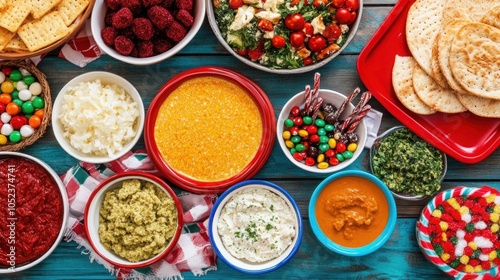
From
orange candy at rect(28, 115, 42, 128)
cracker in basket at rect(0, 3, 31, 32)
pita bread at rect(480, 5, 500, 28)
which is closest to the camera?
cracker in basket at rect(0, 3, 31, 32)

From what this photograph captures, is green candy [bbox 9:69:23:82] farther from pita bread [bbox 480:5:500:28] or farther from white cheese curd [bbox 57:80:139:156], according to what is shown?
pita bread [bbox 480:5:500:28]

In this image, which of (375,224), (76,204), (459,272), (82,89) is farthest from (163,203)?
(459,272)

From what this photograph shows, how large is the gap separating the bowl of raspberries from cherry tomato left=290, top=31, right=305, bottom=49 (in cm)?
43

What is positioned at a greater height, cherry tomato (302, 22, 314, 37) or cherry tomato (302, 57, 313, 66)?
cherry tomato (302, 22, 314, 37)

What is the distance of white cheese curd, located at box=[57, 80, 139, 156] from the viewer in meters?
2.47

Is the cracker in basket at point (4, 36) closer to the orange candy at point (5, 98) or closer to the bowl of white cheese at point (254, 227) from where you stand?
the orange candy at point (5, 98)

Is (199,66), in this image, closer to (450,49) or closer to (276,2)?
(276,2)

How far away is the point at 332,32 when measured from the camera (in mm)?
2438

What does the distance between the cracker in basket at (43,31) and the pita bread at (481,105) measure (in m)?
1.91

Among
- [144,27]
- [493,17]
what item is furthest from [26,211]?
[493,17]

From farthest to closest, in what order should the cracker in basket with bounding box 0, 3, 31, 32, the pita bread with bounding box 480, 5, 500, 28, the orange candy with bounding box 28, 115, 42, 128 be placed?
the orange candy with bounding box 28, 115, 42, 128
the pita bread with bounding box 480, 5, 500, 28
the cracker in basket with bounding box 0, 3, 31, 32

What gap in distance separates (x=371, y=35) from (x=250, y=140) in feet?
2.65

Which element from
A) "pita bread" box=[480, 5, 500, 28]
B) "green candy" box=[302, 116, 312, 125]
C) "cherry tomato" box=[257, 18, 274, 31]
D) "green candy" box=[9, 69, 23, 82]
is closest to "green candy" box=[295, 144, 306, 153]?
"green candy" box=[302, 116, 312, 125]

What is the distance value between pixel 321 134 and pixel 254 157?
34cm
